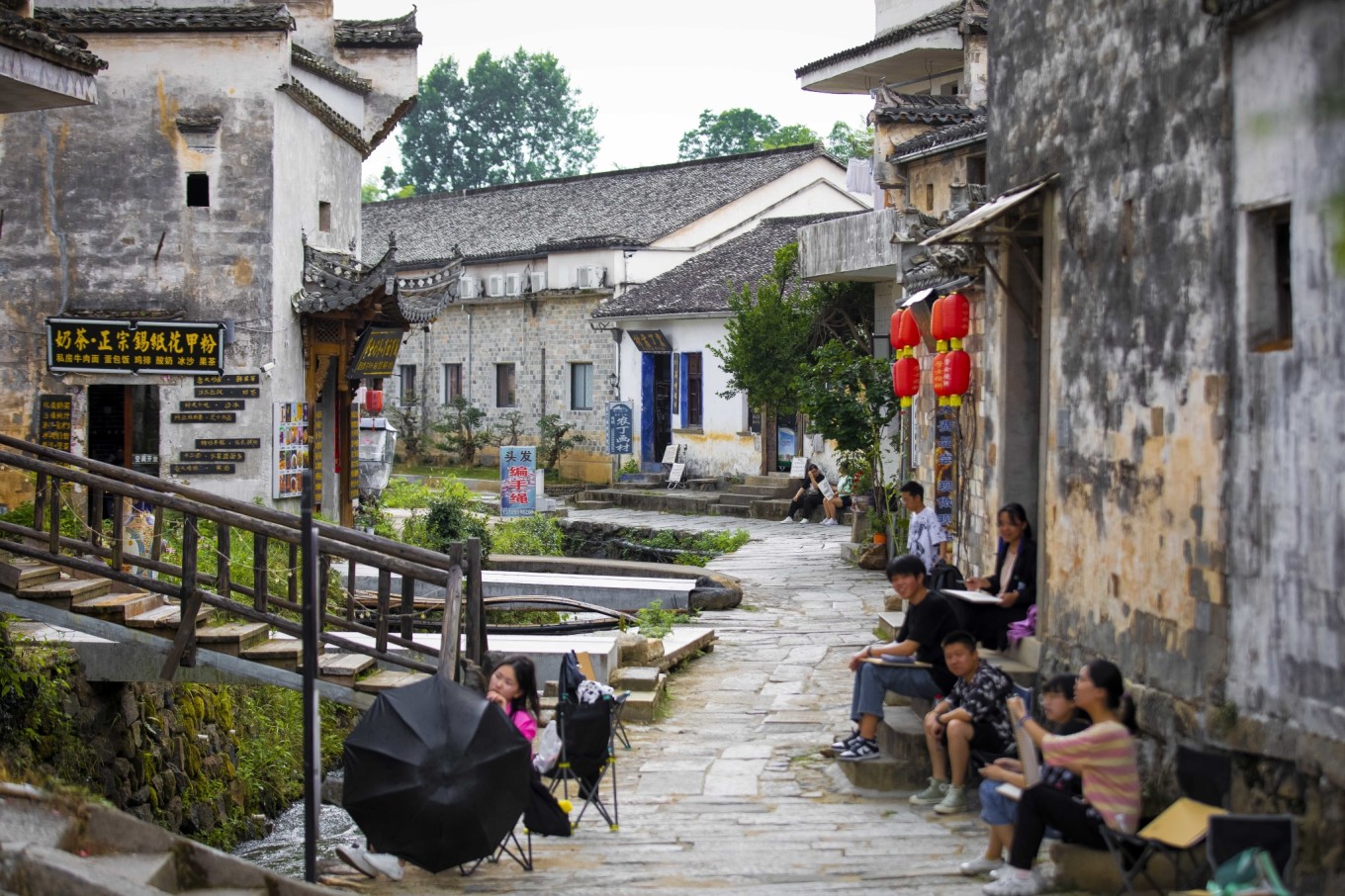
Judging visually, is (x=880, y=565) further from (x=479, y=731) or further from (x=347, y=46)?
(x=479, y=731)

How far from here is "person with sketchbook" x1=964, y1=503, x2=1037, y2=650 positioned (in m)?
9.70

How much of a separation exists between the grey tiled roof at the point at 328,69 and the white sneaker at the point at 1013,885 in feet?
48.1

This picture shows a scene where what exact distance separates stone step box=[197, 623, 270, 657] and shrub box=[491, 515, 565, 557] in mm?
11267

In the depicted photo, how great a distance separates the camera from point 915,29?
22.3 meters

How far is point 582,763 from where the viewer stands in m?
8.15

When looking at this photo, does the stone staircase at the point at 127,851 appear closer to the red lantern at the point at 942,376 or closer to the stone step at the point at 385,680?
the stone step at the point at 385,680

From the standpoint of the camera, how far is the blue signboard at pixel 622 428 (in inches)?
1355

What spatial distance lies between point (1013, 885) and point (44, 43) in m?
7.54

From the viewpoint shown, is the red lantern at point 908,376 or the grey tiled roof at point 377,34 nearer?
the red lantern at point 908,376

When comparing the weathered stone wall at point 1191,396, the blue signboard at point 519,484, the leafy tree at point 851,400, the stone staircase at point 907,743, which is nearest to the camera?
the weathered stone wall at point 1191,396

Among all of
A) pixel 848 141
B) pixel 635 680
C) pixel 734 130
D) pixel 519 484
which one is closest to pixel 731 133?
pixel 734 130

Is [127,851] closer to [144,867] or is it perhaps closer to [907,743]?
[144,867]

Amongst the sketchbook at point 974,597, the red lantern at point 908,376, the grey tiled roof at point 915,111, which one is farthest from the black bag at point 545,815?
the grey tiled roof at point 915,111

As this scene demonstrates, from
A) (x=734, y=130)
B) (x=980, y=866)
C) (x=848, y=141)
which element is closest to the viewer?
(x=980, y=866)
